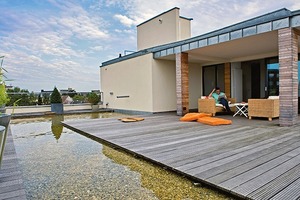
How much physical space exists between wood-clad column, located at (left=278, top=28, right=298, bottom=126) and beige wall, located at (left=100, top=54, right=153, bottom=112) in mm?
4948

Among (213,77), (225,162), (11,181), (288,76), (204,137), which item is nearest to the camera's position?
(11,181)

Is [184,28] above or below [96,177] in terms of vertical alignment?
above

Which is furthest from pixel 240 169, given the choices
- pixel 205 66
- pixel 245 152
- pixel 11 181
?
pixel 205 66

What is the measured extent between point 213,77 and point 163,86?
10.1ft

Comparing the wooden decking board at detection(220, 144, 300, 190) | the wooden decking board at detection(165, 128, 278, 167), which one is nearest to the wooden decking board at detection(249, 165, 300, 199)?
the wooden decking board at detection(220, 144, 300, 190)

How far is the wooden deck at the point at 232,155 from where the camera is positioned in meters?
1.97

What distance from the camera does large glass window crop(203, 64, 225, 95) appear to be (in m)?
10.5

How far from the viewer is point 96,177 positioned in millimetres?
2531

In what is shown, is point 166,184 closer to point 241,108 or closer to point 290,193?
point 290,193

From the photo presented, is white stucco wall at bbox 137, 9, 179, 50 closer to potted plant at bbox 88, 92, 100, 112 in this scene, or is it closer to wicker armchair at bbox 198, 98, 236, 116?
potted plant at bbox 88, 92, 100, 112

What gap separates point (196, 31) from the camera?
44.9 ft

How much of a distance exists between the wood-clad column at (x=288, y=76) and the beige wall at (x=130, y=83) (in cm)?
495

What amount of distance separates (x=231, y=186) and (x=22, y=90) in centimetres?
1127

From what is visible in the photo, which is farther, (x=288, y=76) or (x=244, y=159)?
(x=288, y=76)
